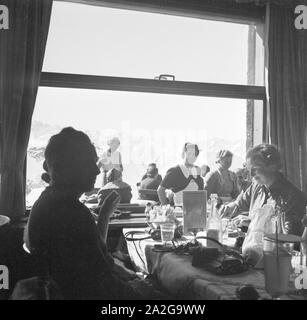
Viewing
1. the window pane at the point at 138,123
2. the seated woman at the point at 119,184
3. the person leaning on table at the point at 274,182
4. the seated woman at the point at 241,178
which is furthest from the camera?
the seated woman at the point at 241,178

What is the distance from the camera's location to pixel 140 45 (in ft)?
9.97

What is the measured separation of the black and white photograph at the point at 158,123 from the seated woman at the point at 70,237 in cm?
1

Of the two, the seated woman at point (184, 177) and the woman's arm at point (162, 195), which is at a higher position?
the seated woman at point (184, 177)

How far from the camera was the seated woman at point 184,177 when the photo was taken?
3150mm

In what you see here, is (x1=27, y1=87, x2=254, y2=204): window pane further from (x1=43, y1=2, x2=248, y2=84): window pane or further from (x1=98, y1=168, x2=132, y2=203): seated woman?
(x1=43, y1=2, x2=248, y2=84): window pane

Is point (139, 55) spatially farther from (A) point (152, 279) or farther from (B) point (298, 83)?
(A) point (152, 279)

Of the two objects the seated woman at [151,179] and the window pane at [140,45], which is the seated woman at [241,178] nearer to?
the seated woman at [151,179]

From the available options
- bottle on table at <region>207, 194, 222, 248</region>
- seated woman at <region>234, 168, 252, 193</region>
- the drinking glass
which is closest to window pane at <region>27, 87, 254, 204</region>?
seated woman at <region>234, 168, 252, 193</region>

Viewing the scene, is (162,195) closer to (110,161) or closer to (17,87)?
(110,161)

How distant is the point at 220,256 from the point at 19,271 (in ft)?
5.33

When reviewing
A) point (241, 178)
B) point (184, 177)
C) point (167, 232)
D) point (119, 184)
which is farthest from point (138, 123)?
point (167, 232)

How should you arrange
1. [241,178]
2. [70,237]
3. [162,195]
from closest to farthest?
1. [70,237]
2. [162,195]
3. [241,178]

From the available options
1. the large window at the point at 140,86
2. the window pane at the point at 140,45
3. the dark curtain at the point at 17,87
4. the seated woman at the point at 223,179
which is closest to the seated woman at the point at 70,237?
the dark curtain at the point at 17,87

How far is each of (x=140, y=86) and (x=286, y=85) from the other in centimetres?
137
